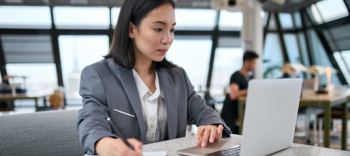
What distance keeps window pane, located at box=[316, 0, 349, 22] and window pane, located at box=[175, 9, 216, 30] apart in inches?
112

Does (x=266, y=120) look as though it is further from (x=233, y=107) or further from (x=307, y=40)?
(x=307, y=40)

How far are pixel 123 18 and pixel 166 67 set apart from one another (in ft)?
1.17

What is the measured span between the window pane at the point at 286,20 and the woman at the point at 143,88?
748 cm

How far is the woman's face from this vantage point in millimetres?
1154

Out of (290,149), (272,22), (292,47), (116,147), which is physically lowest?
(290,149)

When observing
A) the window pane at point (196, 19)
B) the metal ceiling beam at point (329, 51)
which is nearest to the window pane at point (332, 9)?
the metal ceiling beam at point (329, 51)

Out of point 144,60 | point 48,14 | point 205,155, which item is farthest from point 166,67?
point 48,14

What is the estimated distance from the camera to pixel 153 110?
4.09 ft

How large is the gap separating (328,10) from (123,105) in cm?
699

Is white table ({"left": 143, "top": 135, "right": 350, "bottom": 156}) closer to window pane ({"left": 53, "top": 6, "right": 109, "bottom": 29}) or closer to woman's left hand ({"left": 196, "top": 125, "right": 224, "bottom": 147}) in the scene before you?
woman's left hand ({"left": 196, "top": 125, "right": 224, "bottom": 147})

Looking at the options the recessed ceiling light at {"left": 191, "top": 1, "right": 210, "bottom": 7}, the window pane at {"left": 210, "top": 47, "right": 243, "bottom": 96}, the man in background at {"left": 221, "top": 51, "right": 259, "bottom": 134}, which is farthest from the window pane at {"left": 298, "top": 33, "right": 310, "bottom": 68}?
the man in background at {"left": 221, "top": 51, "right": 259, "bottom": 134}

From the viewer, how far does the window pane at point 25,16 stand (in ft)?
21.2

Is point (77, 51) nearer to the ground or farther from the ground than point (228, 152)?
farther from the ground

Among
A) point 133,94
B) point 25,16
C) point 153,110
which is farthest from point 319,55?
point 25,16
